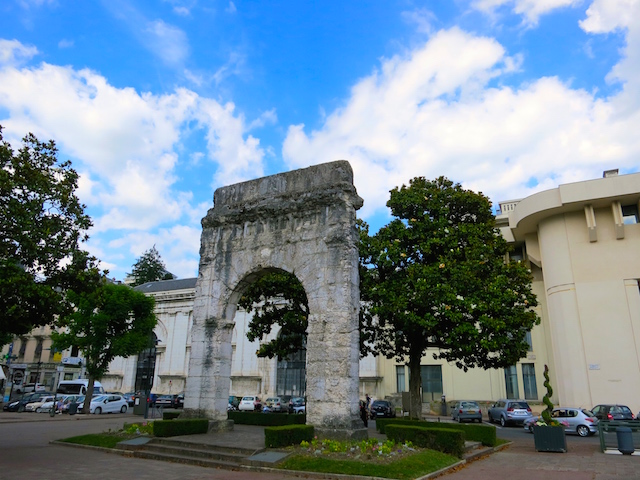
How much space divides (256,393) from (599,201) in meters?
30.6

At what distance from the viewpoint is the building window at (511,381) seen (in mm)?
33406

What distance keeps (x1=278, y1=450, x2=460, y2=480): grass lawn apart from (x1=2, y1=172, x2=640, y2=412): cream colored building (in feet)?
59.9

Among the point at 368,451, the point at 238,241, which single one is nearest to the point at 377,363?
the point at 238,241

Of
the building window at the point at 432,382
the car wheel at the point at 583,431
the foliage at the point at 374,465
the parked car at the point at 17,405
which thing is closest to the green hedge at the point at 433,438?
the foliage at the point at 374,465

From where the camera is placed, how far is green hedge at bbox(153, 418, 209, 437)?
43.7 ft

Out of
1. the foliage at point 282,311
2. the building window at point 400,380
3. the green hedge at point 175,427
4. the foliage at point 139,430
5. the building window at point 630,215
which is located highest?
the building window at point 630,215

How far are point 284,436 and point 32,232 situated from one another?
816cm

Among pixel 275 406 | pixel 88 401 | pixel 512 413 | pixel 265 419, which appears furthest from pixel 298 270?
pixel 88 401

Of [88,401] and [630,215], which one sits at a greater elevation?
[630,215]

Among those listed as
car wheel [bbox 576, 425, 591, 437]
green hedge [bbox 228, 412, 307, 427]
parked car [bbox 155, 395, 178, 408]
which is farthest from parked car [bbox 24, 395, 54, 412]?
car wheel [bbox 576, 425, 591, 437]

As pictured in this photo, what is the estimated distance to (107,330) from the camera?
32594 millimetres

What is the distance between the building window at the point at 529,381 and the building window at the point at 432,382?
597cm

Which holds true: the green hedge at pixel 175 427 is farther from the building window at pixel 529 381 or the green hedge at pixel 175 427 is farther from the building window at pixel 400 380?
the building window at pixel 529 381

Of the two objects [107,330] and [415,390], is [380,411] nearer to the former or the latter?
[415,390]
